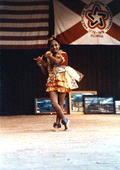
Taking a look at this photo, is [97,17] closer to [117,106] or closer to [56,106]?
[117,106]

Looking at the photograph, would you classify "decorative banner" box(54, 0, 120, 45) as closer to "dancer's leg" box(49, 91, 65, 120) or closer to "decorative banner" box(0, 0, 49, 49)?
"decorative banner" box(0, 0, 49, 49)

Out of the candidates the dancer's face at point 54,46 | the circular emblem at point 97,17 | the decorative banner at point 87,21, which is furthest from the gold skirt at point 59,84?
the circular emblem at point 97,17

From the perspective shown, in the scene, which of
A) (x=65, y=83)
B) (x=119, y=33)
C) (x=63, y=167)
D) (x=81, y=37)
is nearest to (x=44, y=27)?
(x=81, y=37)

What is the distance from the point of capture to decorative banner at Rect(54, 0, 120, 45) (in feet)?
14.7

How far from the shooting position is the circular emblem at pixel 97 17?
4508mm

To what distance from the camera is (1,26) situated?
4.50 meters

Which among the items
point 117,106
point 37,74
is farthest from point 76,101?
point 37,74

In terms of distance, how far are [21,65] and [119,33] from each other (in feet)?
8.03

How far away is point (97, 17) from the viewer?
14.9ft

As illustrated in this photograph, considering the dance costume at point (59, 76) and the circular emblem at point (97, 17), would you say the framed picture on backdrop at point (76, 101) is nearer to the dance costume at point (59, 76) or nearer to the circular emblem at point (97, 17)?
the circular emblem at point (97, 17)

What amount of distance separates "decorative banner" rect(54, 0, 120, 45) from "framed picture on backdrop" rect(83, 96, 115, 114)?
1414mm

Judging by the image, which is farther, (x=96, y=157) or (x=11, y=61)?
(x=11, y=61)

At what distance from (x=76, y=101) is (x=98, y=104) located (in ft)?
1.81

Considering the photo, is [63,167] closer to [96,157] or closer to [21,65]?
[96,157]
